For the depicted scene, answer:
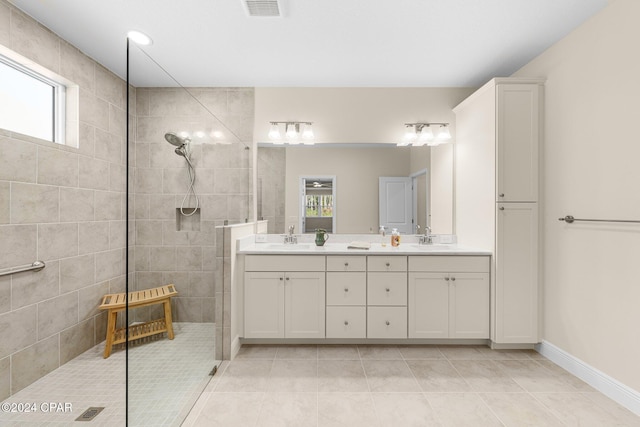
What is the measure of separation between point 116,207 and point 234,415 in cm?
203

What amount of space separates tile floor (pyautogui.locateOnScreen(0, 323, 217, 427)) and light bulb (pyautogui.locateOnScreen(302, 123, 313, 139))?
6.24 feet

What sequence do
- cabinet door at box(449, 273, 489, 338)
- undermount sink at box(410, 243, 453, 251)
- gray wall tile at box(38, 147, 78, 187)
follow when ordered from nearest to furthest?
gray wall tile at box(38, 147, 78, 187) → cabinet door at box(449, 273, 489, 338) → undermount sink at box(410, 243, 453, 251)

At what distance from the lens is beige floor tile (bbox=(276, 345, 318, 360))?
231 cm

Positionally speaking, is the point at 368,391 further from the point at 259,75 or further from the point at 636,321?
the point at 259,75

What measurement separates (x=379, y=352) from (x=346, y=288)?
0.58 meters

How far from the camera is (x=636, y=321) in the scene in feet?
5.51

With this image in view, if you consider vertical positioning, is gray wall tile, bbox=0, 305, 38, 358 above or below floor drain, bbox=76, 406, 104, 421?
above

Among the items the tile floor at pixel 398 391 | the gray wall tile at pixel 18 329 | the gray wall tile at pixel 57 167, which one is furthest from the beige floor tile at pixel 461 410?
the gray wall tile at pixel 57 167

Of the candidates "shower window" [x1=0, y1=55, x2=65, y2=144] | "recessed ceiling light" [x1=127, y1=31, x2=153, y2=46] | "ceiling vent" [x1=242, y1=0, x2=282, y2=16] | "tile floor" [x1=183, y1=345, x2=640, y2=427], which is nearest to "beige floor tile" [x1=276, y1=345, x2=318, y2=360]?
"tile floor" [x1=183, y1=345, x2=640, y2=427]

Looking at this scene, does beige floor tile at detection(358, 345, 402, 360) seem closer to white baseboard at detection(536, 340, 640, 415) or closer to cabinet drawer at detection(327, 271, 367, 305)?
cabinet drawer at detection(327, 271, 367, 305)

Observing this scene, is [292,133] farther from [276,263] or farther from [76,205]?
[76,205]

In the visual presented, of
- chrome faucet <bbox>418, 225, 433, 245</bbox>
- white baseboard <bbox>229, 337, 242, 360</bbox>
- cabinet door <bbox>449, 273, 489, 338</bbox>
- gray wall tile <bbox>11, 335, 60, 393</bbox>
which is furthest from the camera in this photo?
chrome faucet <bbox>418, 225, 433, 245</bbox>

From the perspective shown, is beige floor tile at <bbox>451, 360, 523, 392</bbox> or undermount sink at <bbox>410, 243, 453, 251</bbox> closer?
beige floor tile at <bbox>451, 360, 523, 392</bbox>

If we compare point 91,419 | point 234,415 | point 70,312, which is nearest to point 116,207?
point 70,312
